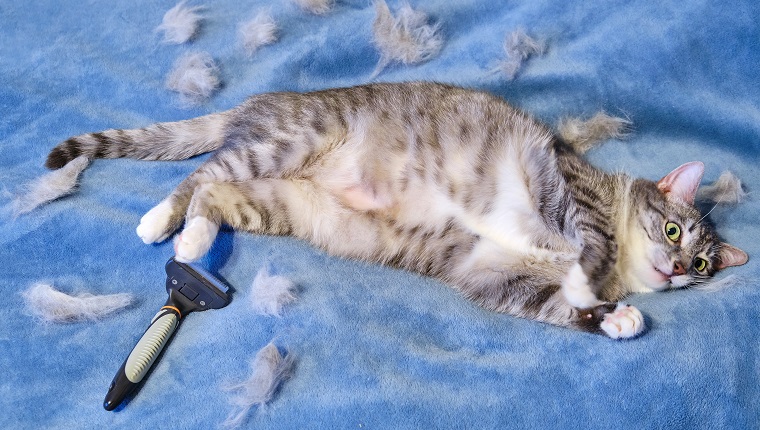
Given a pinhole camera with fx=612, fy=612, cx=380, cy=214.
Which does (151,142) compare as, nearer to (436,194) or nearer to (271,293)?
(271,293)

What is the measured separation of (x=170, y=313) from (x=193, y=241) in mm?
208

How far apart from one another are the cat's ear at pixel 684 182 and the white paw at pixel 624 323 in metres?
0.51

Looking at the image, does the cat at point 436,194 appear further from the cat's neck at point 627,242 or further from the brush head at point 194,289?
the brush head at point 194,289

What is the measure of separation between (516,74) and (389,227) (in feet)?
2.57

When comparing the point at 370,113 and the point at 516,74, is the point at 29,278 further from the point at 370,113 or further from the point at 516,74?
the point at 516,74

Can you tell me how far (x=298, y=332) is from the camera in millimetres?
1517

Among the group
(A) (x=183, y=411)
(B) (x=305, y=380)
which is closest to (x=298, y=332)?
(B) (x=305, y=380)

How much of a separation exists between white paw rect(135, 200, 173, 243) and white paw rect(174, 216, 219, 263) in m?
0.09

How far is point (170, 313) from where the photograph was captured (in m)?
1.56

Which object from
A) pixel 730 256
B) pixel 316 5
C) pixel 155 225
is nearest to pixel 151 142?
pixel 155 225

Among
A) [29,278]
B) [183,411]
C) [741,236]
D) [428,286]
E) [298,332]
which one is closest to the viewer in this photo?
[183,411]

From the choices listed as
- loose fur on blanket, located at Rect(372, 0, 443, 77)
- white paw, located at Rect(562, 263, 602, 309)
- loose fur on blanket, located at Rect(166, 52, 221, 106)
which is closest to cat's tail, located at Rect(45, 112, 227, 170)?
loose fur on blanket, located at Rect(166, 52, 221, 106)

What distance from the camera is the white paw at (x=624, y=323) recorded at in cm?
154

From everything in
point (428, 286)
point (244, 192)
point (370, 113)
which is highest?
point (370, 113)
